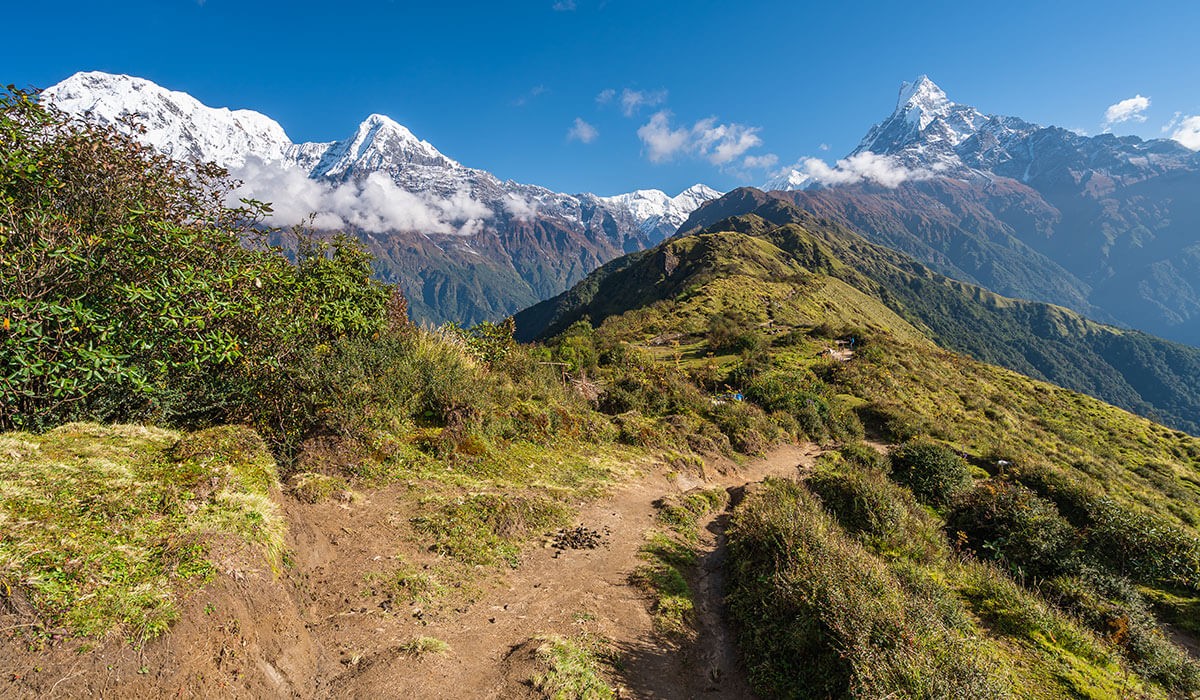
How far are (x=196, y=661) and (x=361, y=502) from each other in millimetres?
4140

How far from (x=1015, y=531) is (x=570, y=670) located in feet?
40.5

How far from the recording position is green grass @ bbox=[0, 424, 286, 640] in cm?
361

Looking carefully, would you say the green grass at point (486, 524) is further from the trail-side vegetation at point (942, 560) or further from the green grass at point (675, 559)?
the trail-side vegetation at point (942, 560)

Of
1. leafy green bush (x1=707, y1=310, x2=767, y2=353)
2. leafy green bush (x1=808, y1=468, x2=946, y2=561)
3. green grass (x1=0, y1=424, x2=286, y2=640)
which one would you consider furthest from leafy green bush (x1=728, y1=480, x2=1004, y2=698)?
leafy green bush (x1=707, y1=310, x2=767, y2=353)

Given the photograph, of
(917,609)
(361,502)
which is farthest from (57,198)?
(917,609)

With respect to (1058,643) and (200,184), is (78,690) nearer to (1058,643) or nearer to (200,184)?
(200,184)

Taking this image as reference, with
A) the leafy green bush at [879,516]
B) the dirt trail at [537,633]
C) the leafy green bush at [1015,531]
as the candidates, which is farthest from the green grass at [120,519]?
the leafy green bush at [1015,531]

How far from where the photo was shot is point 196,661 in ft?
13.1

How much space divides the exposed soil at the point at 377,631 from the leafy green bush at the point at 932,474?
10100mm

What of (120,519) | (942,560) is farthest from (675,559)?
(120,519)

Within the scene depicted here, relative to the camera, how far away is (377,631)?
5.75m

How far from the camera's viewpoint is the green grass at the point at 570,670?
5418 mm

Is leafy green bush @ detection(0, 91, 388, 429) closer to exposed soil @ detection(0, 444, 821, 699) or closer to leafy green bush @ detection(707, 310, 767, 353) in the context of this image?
exposed soil @ detection(0, 444, 821, 699)

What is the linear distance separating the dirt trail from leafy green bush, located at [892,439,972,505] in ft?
33.1
